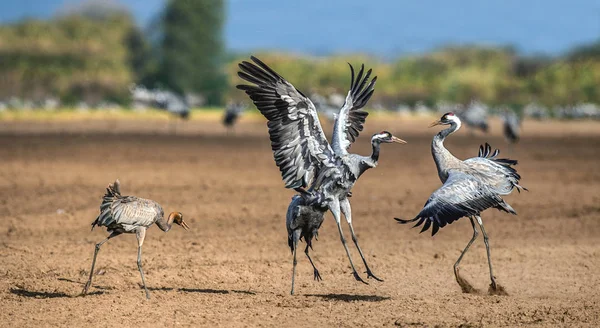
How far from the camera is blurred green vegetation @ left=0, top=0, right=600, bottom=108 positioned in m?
80.5

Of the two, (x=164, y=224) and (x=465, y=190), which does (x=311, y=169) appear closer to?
(x=164, y=224)

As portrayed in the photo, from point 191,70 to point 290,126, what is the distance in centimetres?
7135

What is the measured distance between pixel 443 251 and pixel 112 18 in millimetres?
107862

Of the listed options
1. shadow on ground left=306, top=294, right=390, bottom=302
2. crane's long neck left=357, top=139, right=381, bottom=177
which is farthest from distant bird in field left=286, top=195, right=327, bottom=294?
crane's long neck left=357, top=139, right=381, bottom=177

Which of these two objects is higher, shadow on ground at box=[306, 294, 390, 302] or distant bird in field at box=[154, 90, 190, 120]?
distant bird in field at box=[154, 90, 190, 120]

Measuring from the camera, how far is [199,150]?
92.9ft

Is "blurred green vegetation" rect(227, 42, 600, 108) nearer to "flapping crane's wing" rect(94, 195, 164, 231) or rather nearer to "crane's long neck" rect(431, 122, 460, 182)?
"crane's long neck" rect(431, 122, 460, 182)

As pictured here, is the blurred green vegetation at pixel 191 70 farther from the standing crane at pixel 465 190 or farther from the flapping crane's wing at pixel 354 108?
the standing crane at pixel 465 190

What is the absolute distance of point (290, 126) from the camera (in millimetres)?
10047

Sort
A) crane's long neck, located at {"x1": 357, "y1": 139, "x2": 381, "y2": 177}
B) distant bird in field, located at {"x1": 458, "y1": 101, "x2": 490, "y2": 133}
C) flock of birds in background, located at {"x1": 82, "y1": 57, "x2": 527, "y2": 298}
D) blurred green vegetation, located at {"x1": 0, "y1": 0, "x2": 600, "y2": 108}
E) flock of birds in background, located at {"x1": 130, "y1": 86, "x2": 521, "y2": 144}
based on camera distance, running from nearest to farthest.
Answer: flock of birds in background, located at {"x1": 82, "y1": 57, "x2": 527, "y2": 298} < crane's long neck, located at {"x1": 357, "y1": 139, "x2": 381, "y2": 177} < flock of birds in background, located at {"x1": 130, "y1": 86, "x2": 521, "y2": 144} < distant bird in field, located at {"x1": 458, "y1": 101, "x2": 490, "y2": 133} < blurred green vegetation, located at {"x1": 0, "y1": 0, "x2": 600, "y2": 108}

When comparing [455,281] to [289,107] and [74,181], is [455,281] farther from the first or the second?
[74,181]

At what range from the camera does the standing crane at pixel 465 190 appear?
29.2 ft

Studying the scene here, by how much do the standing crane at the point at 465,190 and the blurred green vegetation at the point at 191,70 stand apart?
59707 millimetres

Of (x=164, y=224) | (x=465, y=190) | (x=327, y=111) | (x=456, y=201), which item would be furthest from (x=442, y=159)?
(x=327, y=111)
